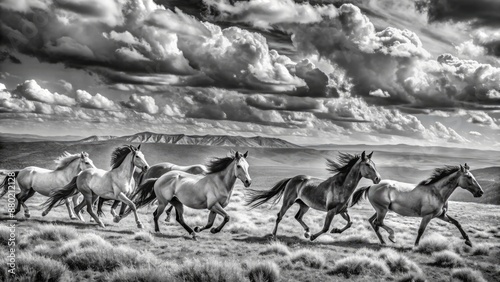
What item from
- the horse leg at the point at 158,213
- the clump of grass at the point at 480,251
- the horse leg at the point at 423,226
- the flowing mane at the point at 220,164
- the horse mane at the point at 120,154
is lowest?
the horse leg at the point at 158,213

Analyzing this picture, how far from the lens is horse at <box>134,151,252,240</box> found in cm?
988

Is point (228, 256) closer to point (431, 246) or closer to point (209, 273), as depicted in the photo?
point (209, 273)

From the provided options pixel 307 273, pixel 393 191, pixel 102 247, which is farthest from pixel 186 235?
pixel 393 191

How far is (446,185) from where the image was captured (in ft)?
34.2

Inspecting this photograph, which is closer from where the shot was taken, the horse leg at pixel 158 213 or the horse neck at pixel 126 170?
the horse leg at pixel 158 213

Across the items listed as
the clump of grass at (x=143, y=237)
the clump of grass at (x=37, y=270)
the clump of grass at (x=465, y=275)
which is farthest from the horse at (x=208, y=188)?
the clump of grass at (x=465, y=275)

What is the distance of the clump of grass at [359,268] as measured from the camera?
780 centimetres

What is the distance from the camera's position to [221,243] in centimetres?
1009

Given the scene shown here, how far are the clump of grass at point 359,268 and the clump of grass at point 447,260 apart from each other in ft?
5.33

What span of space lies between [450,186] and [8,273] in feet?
33.3

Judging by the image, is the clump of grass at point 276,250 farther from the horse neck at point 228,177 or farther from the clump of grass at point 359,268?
the horse neck at point 228,177

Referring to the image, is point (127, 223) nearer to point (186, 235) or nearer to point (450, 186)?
point (186, 235)

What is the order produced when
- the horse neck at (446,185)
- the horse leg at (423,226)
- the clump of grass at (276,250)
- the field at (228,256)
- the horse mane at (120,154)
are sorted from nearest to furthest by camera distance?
the field at (228,256), the clump of grass at (276,250), the horse leg at (423,226), the horse neck at (446,185), the horse mane at (120,154)

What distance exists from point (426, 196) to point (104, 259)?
8042 millimetres
